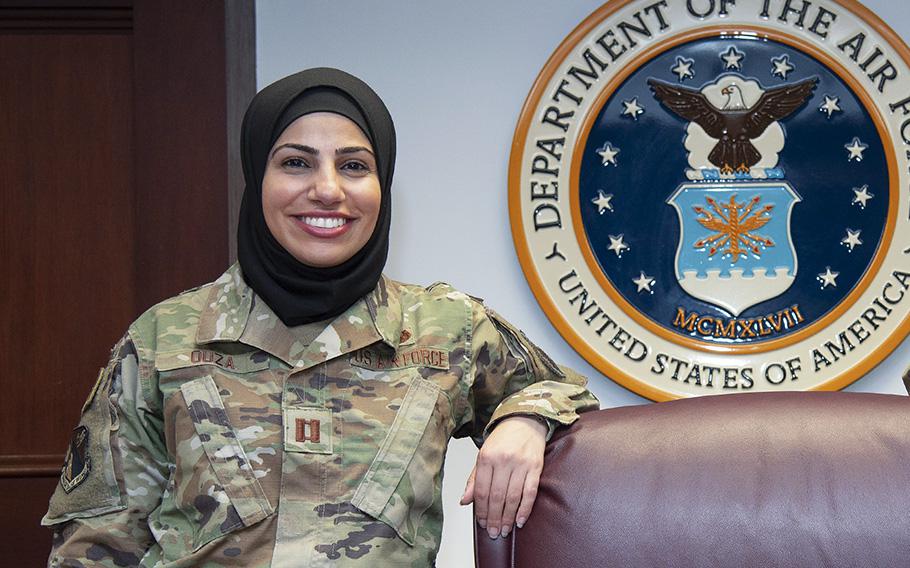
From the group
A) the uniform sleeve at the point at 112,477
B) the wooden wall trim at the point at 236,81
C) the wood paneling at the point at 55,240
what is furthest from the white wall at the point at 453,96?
the uniform sleeve at the point at 112,477

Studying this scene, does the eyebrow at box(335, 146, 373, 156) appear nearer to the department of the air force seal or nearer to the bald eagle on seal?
the department of the air force seal

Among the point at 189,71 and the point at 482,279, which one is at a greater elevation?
the point at 189,71

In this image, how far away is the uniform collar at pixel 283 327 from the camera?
1.33 metres

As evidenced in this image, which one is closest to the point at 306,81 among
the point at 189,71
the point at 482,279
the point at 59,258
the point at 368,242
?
the point at 368,242

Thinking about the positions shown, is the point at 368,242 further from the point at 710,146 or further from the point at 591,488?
the point at 710,146

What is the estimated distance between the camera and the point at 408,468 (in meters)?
1.30

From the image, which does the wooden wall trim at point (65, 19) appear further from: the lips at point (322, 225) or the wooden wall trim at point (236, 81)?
the lips at point (322, 225)

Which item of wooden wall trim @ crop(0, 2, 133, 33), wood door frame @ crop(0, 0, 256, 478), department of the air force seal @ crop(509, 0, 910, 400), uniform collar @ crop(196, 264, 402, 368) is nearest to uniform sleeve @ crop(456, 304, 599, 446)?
uniform collar @ crop(196, 264, 402, 368)

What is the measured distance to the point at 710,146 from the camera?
1.88m

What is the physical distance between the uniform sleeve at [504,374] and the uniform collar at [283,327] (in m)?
0.13

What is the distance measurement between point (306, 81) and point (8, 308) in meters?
0.90

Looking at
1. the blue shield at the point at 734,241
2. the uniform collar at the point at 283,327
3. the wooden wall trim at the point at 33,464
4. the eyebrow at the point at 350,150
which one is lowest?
the wooden wall trim at the point at 33,464

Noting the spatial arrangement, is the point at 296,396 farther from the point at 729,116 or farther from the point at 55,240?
the point at 729,116

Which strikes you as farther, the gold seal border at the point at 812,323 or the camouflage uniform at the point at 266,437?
the gold seal border at the point at 812,323
